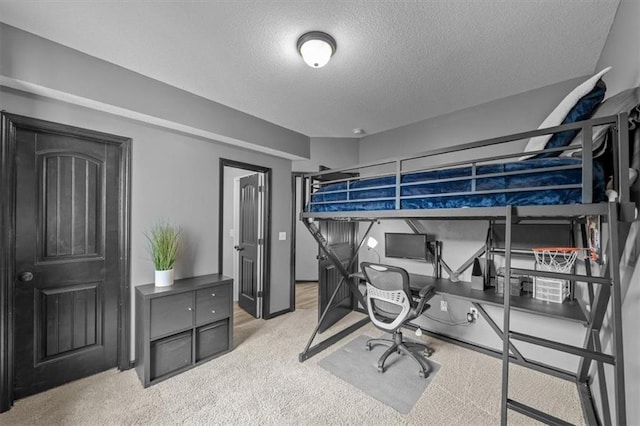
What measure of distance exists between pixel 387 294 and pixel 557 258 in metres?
1.45

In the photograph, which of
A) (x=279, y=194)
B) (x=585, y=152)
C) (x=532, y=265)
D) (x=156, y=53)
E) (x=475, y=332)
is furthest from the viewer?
(x=279, y=194)

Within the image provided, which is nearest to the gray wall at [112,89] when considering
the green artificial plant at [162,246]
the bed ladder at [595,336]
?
the green artificial plant at [162,246]

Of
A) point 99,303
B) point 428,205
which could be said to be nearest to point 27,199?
point 99,303

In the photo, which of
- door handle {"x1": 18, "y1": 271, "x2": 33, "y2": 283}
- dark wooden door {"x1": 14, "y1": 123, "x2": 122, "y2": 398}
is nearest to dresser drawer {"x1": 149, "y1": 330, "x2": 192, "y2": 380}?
dark wooden door {"x1": 14, "y1": 123, "x2": 122, "y2": 398}

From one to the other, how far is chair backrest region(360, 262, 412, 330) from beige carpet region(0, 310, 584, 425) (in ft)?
1.92

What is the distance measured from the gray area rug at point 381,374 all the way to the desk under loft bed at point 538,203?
0.37 meters

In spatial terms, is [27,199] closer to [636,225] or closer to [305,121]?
[305,121]

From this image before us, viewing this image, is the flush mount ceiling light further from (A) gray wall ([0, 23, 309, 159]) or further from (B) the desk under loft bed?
(A) gray wall ([0, 23, 309, 159])

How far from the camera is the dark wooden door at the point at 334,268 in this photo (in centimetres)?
333

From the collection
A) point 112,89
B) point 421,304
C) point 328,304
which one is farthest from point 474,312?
point 112,89

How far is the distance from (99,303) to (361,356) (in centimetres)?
240

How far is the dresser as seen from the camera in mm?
2190

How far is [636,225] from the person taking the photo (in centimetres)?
135

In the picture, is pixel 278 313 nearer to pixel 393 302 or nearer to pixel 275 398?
pixel 275 398
